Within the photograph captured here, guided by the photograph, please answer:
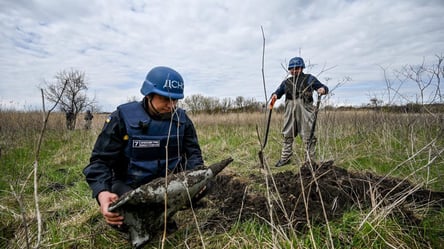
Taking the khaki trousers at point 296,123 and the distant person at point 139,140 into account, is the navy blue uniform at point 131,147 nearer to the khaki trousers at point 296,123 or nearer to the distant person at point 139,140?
the distant person at point 139,140

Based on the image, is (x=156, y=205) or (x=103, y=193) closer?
(x=156, y=205)

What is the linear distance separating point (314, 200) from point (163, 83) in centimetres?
184

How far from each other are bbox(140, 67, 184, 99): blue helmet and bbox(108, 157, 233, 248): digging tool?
727 millimetres

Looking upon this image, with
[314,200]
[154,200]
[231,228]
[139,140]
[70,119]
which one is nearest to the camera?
[154,200]

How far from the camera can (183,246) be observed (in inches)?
74.3

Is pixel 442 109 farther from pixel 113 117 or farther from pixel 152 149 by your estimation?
pixel 113 117

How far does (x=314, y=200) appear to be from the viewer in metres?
2.36

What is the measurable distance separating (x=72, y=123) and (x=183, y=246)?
1679 centimetres

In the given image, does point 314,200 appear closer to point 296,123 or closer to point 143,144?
point 143,144

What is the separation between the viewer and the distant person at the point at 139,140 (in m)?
1.88

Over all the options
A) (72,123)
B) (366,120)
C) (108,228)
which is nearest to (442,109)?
(108,228)

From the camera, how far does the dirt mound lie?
6.40 feet

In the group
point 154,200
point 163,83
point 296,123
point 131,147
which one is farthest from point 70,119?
point 154,200

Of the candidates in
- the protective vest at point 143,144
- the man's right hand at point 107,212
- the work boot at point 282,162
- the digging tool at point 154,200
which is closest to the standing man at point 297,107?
the work boot at point 282,162
